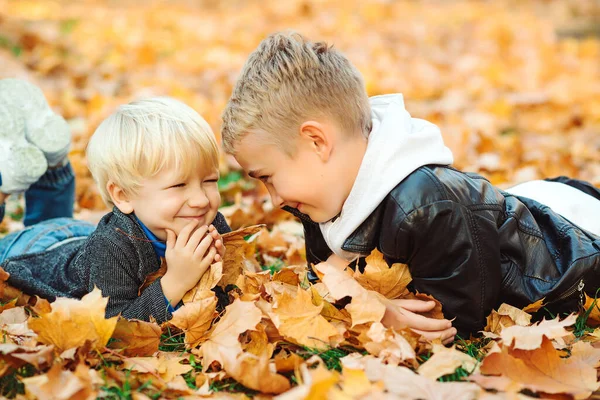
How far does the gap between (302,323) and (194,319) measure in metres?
0.35

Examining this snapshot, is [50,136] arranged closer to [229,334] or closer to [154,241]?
[154,241]

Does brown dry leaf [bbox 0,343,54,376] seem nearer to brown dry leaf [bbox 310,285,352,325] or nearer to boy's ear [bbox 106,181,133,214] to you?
boy's ear [bbox 106,181,133,214]

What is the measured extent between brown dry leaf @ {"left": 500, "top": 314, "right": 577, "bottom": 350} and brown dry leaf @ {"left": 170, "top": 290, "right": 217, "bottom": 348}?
885 millimetres

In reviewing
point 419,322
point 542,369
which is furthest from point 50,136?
point 542,369

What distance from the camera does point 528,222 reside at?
233cm

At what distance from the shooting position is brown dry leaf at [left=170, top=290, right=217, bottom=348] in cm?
209

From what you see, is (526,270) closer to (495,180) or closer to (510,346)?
(510,346)

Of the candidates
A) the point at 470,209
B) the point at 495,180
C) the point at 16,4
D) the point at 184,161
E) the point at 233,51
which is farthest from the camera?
the point at 16,4

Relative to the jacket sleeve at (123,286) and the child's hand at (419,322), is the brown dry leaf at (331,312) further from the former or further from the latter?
the jacket sleeve at (123,286)

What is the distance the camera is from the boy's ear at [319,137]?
214 cm

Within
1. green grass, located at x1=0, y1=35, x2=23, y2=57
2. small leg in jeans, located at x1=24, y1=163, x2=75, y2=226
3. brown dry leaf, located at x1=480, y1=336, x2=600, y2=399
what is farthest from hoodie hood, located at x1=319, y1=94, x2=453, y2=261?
green grass, located at x1=0, y1=35, x2=23, y2=57

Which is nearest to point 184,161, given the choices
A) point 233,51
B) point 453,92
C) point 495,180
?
point 495,180

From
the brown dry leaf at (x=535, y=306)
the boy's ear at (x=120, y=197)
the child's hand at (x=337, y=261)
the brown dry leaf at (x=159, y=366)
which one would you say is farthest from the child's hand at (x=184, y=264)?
the brown dry leaf at (x=535, y=306)

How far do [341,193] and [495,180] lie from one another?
1.81 m
